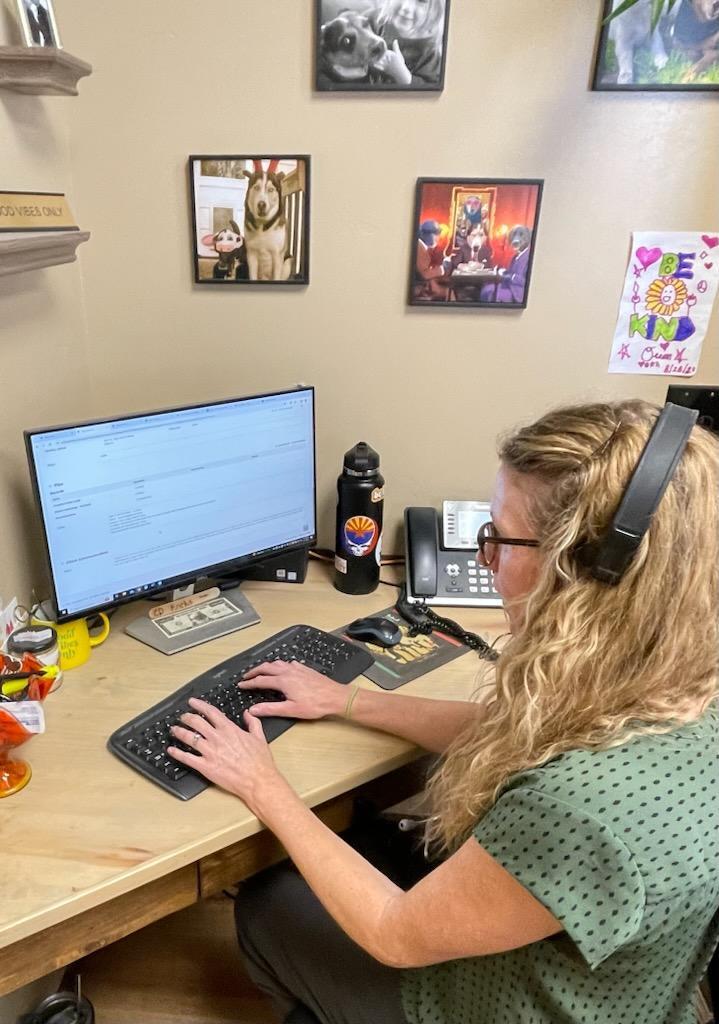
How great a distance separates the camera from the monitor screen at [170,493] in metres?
1.13

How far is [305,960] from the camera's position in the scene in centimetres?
109

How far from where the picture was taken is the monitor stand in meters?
1.32

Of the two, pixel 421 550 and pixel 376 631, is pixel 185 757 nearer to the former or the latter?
pixel 376 631

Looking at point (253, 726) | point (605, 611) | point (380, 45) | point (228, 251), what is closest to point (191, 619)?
point (253, 726)

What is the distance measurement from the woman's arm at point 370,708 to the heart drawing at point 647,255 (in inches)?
37.8

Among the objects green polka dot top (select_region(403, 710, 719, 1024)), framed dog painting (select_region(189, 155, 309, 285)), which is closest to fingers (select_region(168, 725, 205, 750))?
green polka dot top (select_region(403, 710, 719, 1024))

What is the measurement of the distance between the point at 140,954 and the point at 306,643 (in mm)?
901

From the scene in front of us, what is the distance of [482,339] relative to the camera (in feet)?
5.02

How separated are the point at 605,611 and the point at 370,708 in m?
0.49

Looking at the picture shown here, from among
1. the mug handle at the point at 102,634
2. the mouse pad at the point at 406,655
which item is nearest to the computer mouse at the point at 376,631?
the mouse pad at the point at 406,655

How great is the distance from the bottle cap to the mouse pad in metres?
0.30

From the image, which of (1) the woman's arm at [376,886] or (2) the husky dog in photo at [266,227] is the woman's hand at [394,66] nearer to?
(2) the husky dog in photo at [266,227]

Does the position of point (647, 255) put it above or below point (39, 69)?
below

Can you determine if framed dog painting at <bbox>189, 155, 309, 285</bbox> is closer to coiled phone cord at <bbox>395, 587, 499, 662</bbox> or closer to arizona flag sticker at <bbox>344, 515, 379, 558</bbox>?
arizona flag sticker at <bbox>344, 515, 379, 558</bbox>
